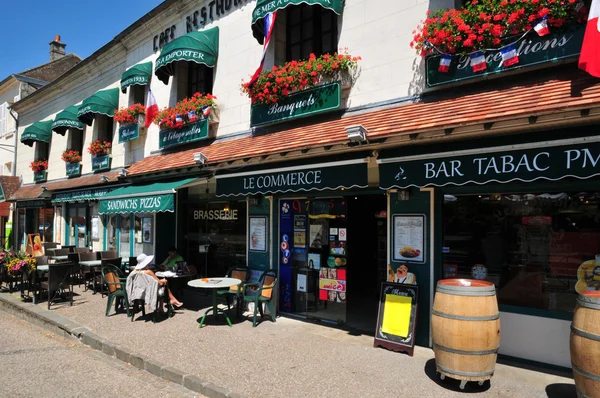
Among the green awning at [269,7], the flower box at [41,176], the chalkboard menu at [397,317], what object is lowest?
the chalkboard menu at [397,317]

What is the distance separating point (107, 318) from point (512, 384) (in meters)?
6.98

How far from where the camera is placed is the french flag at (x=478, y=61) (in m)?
5.46

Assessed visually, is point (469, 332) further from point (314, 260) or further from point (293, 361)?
point (314, 260)

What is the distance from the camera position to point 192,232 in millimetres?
10742

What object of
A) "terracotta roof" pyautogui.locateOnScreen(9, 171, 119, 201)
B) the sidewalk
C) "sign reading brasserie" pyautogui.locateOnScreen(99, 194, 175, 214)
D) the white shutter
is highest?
the white shutter

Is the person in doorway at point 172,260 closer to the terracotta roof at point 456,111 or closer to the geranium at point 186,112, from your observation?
the terracotta roof at point 456,111

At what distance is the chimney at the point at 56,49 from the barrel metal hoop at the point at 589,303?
95.6 feet

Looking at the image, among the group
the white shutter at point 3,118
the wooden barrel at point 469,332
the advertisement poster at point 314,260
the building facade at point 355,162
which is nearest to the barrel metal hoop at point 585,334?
the wooden barrel at point 469,332

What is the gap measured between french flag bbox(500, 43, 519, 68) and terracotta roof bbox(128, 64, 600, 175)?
26 cm

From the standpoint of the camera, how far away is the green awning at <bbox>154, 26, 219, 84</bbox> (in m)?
9.52

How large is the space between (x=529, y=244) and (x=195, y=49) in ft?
26.5

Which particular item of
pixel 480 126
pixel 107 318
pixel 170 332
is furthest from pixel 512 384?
pixel 107 318

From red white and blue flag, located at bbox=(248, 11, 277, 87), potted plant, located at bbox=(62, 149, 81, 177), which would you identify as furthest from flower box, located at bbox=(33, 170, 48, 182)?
red white and blue flag, located at bbox=(248, 11, 277, 87)

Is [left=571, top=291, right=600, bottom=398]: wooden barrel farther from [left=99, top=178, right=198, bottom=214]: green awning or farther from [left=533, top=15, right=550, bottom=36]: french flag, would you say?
[left=99, top=178, right=198, bottom=214]: green awning
